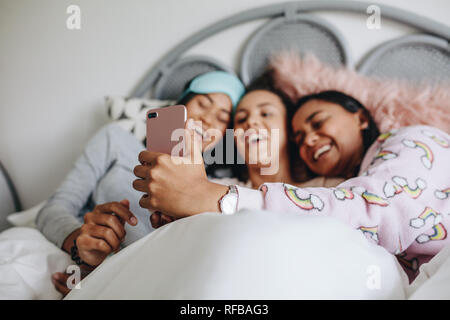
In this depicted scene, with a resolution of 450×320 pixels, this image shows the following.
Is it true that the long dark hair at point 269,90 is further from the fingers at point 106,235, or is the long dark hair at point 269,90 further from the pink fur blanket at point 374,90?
the fingers at point 106,235

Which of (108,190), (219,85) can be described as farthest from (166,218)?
Result: (219,85)

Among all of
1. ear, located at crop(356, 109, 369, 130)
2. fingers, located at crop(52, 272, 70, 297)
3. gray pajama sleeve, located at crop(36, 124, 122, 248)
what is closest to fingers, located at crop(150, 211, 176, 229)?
fingers, located at crop(52, 272, 70, 297)

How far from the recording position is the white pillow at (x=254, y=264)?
370 mm

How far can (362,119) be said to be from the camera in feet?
3.17

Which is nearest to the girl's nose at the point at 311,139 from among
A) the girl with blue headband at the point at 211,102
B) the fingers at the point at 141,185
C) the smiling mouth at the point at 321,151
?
the smiling mouth at the point at 321,151

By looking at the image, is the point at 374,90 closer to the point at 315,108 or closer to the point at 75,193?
the point at 315,108

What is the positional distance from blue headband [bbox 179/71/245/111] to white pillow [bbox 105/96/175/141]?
17 cm

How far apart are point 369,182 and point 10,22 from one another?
6.72ft

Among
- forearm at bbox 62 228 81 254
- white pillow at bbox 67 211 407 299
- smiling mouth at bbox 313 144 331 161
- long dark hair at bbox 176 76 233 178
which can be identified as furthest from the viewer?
long dark hair at bbox 176 76 233 178

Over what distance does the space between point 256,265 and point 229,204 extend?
204mm

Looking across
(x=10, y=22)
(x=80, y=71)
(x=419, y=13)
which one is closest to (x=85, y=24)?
(x=80, y=71)

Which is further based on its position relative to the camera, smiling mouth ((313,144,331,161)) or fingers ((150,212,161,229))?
smiling mouth ((313,144,331,161))

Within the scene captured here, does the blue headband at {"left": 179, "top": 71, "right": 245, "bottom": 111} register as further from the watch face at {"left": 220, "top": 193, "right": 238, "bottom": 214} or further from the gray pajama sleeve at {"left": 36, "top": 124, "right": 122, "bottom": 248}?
the watch face at {"left": 220, "top": 193, "right": 238, "bottom": 214}

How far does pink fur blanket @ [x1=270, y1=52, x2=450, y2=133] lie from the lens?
0.96 metres
